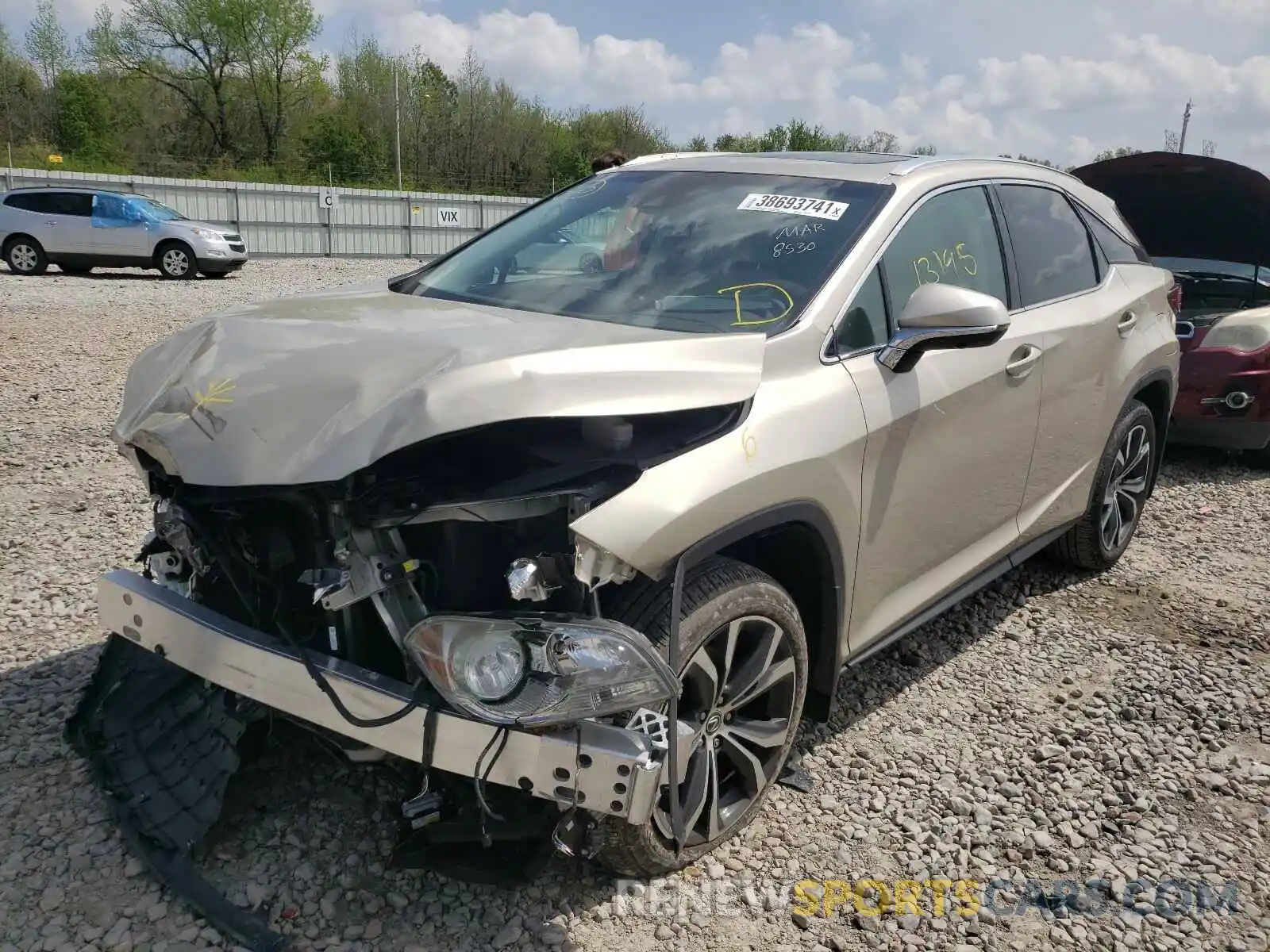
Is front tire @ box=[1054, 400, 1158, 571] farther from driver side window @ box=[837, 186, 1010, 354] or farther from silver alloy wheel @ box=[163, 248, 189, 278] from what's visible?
silver alloy wheel @ box=[163, 248, 189, 278]

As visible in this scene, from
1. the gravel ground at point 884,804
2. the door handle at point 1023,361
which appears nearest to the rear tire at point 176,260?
the gravel ground at point 884,804

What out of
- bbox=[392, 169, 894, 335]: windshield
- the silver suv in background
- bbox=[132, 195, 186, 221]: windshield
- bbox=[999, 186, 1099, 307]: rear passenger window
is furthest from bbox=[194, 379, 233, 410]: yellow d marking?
bbox=[132, 195, 186, 221]: windshield

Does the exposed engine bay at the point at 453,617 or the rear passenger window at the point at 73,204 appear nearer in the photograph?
the exposed engine bay at the point at 453,617

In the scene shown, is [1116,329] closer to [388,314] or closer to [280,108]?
[388,314]

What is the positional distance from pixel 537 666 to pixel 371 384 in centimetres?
75

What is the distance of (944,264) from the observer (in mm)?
3480

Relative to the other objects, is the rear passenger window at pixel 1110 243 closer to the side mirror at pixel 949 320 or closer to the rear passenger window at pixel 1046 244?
the rear passenger window at pixel 1046 244

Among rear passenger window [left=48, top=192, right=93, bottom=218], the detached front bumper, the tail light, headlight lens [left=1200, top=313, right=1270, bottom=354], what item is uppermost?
the tail light

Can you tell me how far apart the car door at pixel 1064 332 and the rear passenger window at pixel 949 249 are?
0.55 feet

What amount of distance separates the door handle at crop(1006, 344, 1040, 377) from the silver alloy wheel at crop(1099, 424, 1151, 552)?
125cm

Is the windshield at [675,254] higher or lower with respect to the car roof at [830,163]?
lower

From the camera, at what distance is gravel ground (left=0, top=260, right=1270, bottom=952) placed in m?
2.58

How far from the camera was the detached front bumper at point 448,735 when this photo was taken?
2.16m

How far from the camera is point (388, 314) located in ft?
9.82
